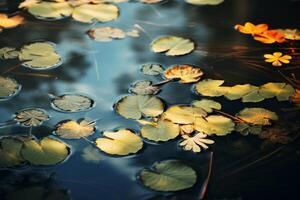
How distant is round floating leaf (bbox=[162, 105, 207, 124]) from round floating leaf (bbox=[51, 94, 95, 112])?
227mm

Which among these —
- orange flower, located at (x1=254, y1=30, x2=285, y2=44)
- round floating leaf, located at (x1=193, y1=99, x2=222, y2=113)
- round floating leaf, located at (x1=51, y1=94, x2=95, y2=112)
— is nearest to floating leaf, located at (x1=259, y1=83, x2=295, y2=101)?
round floating leaf, located at (x1=193, y1=99, x2=222, y2=113)

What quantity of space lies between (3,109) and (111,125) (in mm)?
325

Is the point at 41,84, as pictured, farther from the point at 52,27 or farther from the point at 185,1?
the point at 185,1

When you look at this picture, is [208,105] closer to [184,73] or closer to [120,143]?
[184,73]

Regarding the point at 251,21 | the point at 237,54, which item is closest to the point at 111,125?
the point at 237,54

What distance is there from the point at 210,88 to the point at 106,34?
1.56ft

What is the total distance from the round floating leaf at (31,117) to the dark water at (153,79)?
0.02 meters

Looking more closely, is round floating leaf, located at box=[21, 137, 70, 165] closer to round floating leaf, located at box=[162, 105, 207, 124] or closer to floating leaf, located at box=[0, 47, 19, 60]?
round floating leaf, located at box=[162, 105, 207, 124]

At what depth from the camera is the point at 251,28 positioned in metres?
1.69

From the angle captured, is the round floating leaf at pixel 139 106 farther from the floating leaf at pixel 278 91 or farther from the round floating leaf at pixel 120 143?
the floating leaf at pixel 278 91

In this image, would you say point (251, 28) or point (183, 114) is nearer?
point (183, 114)

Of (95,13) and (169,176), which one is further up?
(95,13)

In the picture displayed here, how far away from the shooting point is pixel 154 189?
42.4 inches

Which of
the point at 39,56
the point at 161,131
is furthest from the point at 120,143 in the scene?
the point at 39,56
